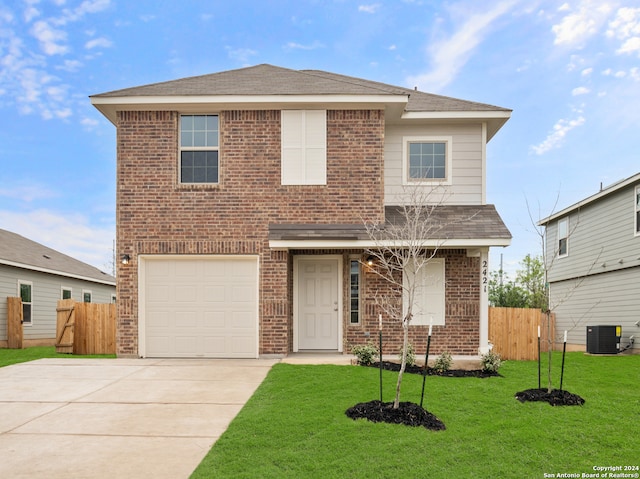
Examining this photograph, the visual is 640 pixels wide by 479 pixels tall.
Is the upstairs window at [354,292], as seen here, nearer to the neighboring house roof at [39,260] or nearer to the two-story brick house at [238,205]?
the two-story brick house at [238,205]

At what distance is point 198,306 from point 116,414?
4687 millimetres

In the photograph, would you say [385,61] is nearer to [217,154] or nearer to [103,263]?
[217,154]

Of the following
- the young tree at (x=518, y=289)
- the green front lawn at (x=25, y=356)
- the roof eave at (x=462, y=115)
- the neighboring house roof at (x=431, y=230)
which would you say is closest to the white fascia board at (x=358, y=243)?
the neighboring house roof at (x=431, y=230)

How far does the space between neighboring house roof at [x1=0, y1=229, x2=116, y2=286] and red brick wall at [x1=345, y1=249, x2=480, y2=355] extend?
44.9 ft

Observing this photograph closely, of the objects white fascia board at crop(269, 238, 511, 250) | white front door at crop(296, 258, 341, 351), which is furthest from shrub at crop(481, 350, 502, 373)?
white front door at crop(296, 258, 341, 351)

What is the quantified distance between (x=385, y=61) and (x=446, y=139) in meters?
10.4

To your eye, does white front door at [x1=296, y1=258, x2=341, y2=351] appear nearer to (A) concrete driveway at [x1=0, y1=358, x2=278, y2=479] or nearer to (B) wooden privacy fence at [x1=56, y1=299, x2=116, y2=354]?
(A) concrete driveway at [x1=0, y1=358, x2=278, y2=479]

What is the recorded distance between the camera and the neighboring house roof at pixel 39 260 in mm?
18625

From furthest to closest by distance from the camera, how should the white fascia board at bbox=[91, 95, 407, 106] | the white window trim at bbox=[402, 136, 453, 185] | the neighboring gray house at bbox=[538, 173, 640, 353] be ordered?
the neighboring gray house at bbox=[538, 173, 640, 353] < the white window trim at bbox=[402, 136, 453, 185] < the white fascia board at bbox=[91, 95, 407, 106]

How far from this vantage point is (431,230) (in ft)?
34.8

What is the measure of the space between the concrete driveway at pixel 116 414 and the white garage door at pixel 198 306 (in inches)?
30.0

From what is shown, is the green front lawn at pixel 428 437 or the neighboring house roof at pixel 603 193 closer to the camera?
the green front lawn at pixel 428 437

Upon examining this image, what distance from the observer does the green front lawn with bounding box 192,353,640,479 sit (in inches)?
178

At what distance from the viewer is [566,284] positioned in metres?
20.4
